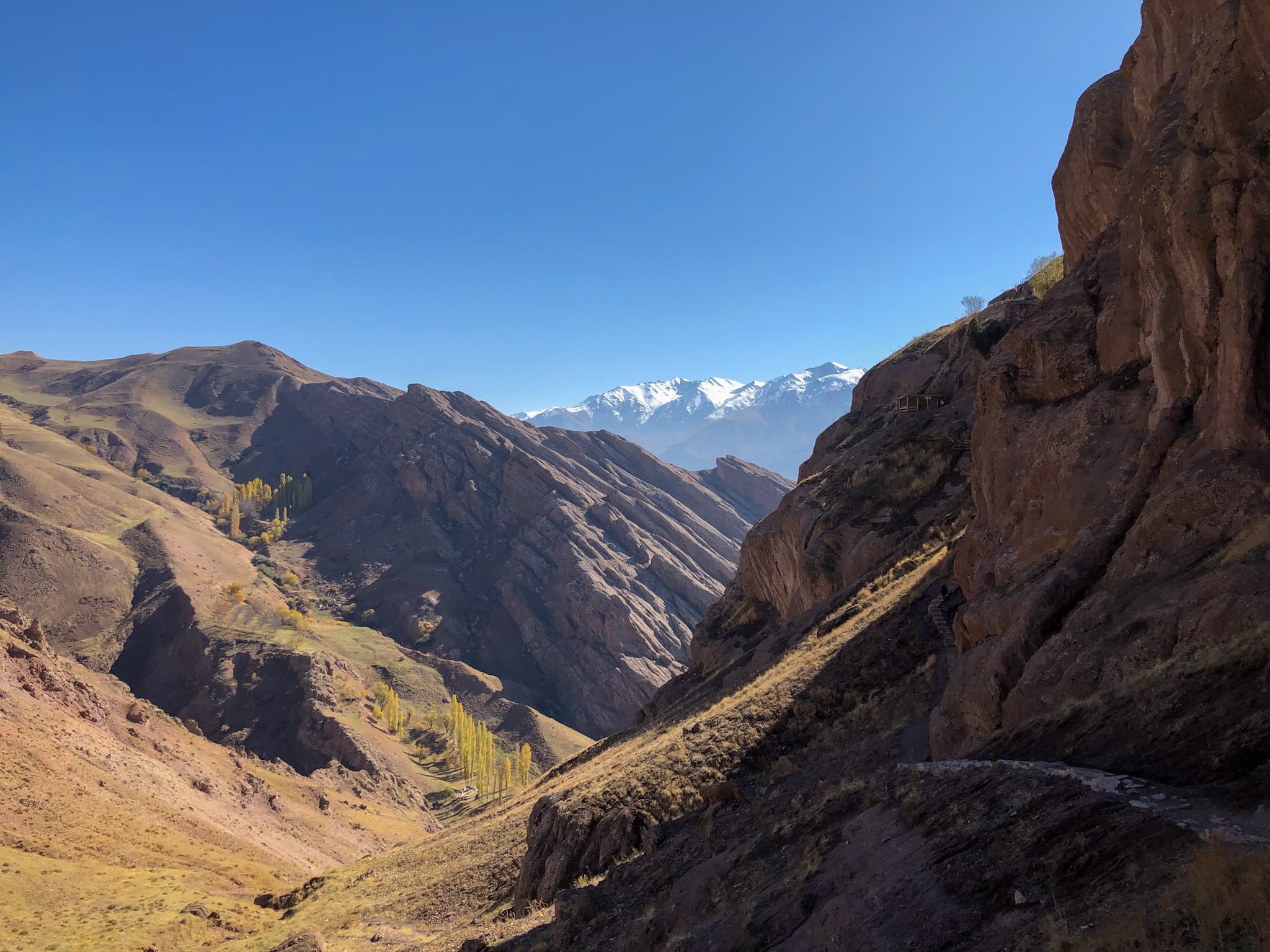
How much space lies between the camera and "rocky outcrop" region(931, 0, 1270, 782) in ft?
37.4

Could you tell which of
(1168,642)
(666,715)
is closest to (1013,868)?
(1168,642)

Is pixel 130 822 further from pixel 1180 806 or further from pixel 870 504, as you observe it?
pixel 1180 806

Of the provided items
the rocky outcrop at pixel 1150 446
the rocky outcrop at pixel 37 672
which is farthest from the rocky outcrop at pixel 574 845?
the rocky outcrop at pixel 37 672

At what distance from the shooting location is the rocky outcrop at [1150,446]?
11391mm

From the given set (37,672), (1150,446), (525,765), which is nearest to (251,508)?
(525,765)

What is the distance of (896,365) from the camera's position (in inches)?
2267

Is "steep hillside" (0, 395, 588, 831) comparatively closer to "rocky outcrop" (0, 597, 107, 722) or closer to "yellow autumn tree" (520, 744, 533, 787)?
"yellow autumn tree" (520, 744, 533, 787)

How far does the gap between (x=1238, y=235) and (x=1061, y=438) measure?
6130mm

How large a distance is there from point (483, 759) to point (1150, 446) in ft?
333

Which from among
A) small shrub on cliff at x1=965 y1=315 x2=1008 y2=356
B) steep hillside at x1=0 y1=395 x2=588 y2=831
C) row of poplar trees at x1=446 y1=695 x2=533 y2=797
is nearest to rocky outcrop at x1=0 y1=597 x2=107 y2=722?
steep hillside at x1=0 y1=395 x2=588 y2=831

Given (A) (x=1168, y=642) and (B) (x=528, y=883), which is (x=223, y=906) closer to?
(B) (x=528, y=883)

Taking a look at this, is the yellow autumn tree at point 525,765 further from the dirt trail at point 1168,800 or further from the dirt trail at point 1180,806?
the dirt trail at point 1180,806

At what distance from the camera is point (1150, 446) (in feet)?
49.2

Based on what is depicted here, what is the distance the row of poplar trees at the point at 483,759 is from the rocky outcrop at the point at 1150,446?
8992cm
